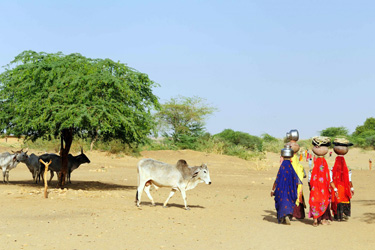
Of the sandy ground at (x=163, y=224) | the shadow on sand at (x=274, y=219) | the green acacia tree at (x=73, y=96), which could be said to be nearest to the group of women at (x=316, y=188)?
the shadow on sand at (x=274, y=219)

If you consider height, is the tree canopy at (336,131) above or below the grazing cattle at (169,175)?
above

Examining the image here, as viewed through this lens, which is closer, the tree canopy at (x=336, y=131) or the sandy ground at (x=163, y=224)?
the sandy ground at (x=163, y=224)

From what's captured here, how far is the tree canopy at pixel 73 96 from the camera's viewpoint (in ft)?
59.6

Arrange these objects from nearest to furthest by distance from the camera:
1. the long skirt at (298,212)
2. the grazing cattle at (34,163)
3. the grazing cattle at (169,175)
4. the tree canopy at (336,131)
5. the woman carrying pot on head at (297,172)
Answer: the woman carrying pot on head at (297,172) → the long skirt at (298,212) → the grazing cattle at (169,175) → the grazing cattle at (34,163) → the tree canopy at (336,131)

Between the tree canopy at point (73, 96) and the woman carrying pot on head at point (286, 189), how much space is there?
6868 mm

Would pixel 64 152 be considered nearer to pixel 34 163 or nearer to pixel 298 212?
pixel 34 163

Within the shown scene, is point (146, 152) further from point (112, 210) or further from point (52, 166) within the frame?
point (112, 210)

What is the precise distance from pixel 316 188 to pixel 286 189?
850 mm

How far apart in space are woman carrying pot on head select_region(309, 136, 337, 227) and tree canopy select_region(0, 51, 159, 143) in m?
7.33

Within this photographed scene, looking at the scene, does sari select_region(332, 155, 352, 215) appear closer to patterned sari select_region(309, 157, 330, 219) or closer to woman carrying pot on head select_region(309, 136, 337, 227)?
woman carrying pot on head select_region(309, 136, 337, 227)

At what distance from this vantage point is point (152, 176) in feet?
51.0

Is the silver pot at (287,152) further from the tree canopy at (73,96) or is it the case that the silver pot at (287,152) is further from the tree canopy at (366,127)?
the tree canopy at (366,127)

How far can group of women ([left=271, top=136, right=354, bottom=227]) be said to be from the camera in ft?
42.9

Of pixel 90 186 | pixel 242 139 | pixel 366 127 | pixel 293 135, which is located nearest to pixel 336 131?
pixel 366 127
